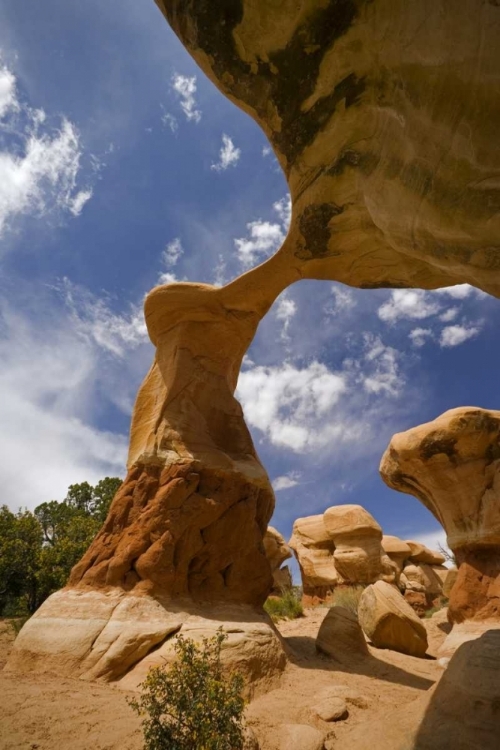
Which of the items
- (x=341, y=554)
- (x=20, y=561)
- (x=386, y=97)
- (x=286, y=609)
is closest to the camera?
(x=386, y=97)

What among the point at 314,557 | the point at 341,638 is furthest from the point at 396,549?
the point at 341,638

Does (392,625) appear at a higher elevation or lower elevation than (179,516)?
lower

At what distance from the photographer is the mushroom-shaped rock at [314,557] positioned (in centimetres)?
1912

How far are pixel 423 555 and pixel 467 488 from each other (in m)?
15.5

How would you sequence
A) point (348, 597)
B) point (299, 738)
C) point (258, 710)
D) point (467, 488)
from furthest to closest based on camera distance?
point (348, 597)
point (467, 488)
point (258, 710)
point (299, 738)

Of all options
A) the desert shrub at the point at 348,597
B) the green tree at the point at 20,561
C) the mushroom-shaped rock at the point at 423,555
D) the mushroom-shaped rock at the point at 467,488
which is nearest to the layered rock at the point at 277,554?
the desert shrub at the point at 348,597

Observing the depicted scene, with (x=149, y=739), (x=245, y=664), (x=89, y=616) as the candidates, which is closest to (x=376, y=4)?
(x=149, y=739)

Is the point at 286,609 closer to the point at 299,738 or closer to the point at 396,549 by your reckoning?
the point at 299,738

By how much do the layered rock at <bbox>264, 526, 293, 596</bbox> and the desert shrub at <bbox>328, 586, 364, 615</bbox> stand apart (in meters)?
4.68

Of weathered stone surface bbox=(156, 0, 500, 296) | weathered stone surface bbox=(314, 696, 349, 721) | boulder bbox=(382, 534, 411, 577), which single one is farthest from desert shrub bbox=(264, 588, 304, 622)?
weathered stone surface bbox=(156, 0, 500, 296)

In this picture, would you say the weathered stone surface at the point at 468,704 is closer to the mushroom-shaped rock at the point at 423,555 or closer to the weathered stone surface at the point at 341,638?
the weathered stone surface at the point at 341,638

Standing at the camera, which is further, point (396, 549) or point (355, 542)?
point (396, 549)

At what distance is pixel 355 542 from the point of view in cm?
1880

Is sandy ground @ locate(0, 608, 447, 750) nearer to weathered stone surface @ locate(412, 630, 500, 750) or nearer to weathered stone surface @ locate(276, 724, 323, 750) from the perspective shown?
weathered stone surface @ locate(276, 724, 323, 750)
